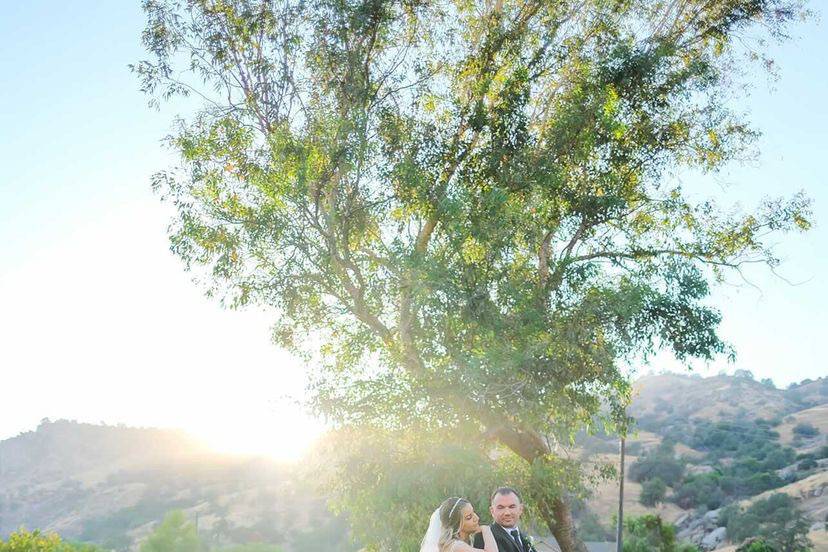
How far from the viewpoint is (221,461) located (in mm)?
90000

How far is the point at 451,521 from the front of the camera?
20.1 feet

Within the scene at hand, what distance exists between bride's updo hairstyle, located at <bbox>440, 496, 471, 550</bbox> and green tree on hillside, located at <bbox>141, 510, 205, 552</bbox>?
45926mm

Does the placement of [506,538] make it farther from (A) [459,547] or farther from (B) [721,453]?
(B) [721,453]

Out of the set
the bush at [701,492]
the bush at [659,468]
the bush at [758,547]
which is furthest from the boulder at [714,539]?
the bush at [659,468]

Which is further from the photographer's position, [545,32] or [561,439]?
[545,32]

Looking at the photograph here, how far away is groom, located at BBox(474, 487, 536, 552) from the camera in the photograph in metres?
6.15

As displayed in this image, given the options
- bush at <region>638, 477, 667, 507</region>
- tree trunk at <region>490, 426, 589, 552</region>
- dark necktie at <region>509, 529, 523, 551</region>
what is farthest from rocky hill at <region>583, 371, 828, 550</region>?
dark necktie at <region>509, 529, 523, 551</region>

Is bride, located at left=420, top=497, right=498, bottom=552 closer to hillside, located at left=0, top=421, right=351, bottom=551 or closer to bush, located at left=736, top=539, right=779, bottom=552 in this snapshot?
bush, located at left=736, top=539, right=779, bottom=552

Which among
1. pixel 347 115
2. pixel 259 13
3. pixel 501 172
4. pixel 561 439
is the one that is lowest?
pixel 561 439

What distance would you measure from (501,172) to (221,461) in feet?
255

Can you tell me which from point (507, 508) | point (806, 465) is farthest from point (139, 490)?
point (507, 508)

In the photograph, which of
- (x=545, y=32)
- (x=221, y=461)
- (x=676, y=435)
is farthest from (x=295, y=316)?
(x=221, y=461)

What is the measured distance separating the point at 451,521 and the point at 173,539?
153ft

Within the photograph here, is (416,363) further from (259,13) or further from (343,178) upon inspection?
(259,13)
